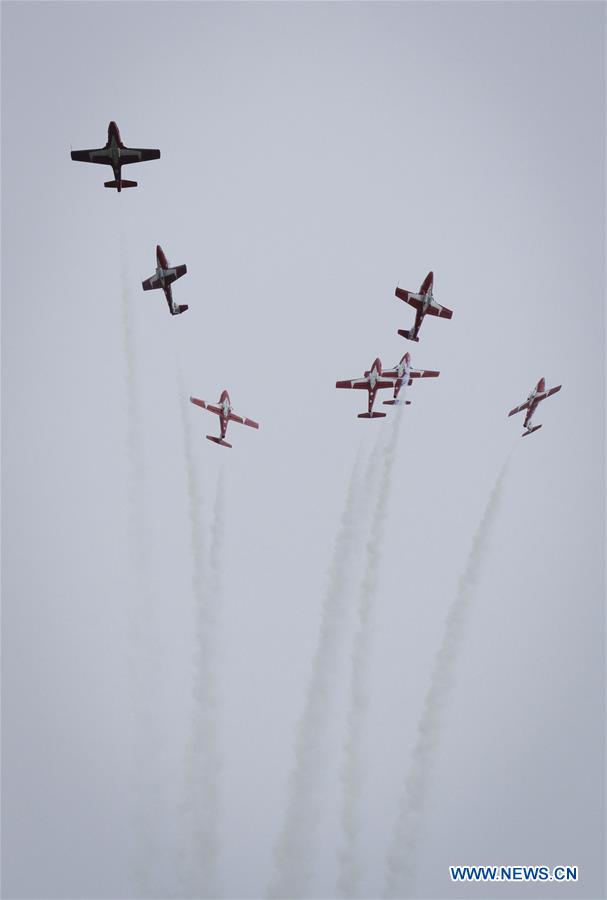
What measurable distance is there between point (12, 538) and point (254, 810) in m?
69.0

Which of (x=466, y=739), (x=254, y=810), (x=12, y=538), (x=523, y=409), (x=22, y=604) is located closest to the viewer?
(x=523, y=409)

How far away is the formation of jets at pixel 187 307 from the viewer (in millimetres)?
56125

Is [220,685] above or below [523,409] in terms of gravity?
below

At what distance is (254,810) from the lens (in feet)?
335

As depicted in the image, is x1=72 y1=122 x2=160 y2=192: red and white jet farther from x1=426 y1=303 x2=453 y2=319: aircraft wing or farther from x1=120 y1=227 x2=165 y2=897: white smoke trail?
x1=426 y1=303 x2=453 y2=319: aircraft wing

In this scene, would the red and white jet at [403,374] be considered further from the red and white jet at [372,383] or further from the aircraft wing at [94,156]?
the aircraft wing at [94,156]

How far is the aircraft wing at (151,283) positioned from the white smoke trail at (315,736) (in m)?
18.0

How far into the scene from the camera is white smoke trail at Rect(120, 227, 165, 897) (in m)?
59.6

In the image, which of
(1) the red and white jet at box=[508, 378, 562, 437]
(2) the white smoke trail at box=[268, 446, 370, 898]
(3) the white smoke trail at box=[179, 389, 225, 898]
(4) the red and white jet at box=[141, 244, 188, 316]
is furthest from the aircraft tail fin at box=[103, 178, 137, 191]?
(1) the red and white jet at box=[508, 378, 562, 437]

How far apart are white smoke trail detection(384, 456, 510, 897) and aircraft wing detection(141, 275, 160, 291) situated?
26.6 m

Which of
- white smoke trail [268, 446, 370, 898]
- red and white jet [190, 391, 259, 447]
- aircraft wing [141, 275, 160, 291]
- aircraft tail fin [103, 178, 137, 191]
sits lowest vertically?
white smoke trail [268, 446, 370, 898]

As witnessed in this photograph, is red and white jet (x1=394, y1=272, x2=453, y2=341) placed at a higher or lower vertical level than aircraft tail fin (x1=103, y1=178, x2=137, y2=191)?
lower

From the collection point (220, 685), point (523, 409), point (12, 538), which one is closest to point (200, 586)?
point (220, 685)

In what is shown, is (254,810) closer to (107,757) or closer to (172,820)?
(107,757)
